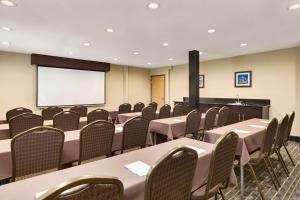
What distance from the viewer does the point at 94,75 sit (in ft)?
25.5

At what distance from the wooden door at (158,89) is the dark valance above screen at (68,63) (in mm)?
2677

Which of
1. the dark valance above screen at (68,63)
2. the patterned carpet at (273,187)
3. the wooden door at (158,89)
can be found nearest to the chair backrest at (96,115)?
the patterned carpet at (273,187)

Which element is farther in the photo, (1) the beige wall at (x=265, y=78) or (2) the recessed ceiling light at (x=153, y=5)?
(1) the beige wall at (x=265, y=78)

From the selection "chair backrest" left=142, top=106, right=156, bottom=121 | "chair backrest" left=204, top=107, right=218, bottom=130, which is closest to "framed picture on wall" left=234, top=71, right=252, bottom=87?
"chair backrest" left=204, top=107, right=218, bottom=130

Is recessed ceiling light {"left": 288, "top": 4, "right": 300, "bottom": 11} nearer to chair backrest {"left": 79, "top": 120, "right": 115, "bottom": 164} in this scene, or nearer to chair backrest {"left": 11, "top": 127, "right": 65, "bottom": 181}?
chair backrest {"left": 79, "top": 120, "right": 115, "bottom": 164}

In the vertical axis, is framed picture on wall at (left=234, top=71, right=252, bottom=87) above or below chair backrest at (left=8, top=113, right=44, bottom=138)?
above

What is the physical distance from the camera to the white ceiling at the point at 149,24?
2.81 metres

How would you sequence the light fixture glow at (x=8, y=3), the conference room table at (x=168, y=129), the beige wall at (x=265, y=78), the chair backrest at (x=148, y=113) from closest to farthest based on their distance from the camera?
the light fixture glow at (x=8, y=3)
the conference room table at (x=168, y=129)
the chair backrest at (x=148, y=113)
the beige wall at (x=265, y=78)

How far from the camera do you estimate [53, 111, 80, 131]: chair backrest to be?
3.19 meters

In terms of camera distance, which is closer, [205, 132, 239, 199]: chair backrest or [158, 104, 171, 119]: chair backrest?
[205, 132, 239, 199]: chair backrest

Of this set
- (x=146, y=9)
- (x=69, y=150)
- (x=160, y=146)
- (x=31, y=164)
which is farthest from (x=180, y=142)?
(x=146, y=9)

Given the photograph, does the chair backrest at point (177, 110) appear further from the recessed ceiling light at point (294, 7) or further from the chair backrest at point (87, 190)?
the chair backrest at point (87, 190)

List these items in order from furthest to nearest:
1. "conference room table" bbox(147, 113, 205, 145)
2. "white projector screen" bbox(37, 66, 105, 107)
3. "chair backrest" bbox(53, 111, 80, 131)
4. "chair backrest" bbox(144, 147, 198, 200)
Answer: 1. "white projector screen" bbox(37, 66, 105, 107)
2. "conference room table" bbox(147, 113, 205, 145)
3. "chair backrest" bbox(53, 111, 80, 131)
4. "chair backrest" bbox(144, 147, 198, 200)

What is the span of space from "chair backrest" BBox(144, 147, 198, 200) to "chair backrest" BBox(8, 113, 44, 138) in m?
2.53
